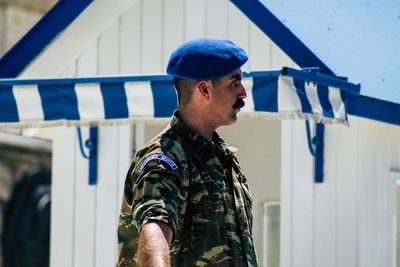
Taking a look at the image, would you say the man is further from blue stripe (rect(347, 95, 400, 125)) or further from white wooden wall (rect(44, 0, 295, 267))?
white wooden wall (rect(44, 0, 295, 267))

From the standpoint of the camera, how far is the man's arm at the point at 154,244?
2293 mm

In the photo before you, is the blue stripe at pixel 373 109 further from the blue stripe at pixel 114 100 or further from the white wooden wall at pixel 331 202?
the blue stripe at pixel 114 100

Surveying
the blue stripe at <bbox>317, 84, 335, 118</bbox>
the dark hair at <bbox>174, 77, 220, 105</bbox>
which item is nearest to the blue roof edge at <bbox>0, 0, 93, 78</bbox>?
the blue stripe at <bbox>317, 84, 335, 118</bbox>

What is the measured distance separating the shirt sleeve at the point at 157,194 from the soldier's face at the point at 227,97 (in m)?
0.31

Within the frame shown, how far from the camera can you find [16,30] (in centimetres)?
1795

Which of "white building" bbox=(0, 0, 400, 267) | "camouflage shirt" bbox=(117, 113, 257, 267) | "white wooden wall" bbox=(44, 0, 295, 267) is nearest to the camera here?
"camouflage shirt" bbox=(117, 113, 257, 267)

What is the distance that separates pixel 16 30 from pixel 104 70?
Result: 41.4ft

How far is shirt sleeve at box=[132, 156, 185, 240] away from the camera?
8.04 feet

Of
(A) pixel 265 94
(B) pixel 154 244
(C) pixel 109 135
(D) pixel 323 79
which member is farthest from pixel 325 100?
(B) pixel 154 244

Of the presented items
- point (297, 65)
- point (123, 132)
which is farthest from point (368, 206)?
point (123, 132)

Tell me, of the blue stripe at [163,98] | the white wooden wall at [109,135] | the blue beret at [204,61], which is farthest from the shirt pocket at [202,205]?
the white wooden wall at [109,135]

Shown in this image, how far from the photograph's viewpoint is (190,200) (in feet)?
8.86

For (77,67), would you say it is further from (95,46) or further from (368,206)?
(368,206)

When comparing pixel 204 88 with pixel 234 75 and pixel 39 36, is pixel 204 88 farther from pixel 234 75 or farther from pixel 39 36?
pixel 39 36
